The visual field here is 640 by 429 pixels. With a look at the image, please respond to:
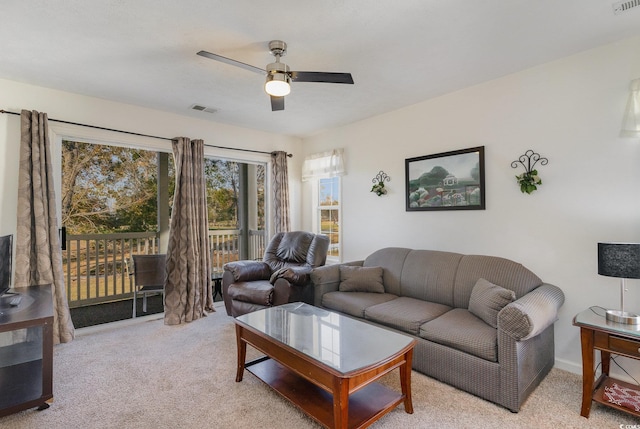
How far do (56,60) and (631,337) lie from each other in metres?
4.57

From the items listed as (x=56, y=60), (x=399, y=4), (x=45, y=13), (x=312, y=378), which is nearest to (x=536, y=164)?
(x=399, y=4)

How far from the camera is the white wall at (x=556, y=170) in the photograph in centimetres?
242

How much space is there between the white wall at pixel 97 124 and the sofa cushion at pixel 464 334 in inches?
124

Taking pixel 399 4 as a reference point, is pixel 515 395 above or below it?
below

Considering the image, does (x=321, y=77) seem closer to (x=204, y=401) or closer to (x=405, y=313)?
(x=405, y=313)

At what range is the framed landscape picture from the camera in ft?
10.5

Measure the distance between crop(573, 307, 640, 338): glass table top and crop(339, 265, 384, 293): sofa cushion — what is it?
1.69 metres

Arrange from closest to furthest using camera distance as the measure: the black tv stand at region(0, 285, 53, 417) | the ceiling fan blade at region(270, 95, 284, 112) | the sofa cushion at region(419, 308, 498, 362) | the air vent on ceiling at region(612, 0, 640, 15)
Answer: the air vent on ceiling at region(612, 0, 640, 15) < the black tv stand at region(0, 285, 53, 417) < the sofa cushion at region(419, 308, 498, 362) < the ceiling fan blade at region(270, 95, 284, 112)

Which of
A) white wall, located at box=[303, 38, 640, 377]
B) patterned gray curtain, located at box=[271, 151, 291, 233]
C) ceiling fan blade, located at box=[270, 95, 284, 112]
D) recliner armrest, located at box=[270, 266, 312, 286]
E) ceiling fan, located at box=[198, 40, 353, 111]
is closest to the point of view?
ceiling fan, located at box=[198, 40, 353, 111]

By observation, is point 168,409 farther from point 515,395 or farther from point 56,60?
point 56,60

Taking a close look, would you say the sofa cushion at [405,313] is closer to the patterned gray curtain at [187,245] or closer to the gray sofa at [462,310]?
the gray sofa at [462,310]

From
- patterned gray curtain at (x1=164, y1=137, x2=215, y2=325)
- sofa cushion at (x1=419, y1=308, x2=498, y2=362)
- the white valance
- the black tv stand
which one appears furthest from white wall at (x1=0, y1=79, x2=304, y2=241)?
sofa cushion at (x1=419, y1=308, x2=498, y2=362)

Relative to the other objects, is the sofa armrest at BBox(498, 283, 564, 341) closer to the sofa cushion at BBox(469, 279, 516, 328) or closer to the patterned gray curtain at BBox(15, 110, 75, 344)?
the sofa cushion at BBox(469, 279, 516, 328)

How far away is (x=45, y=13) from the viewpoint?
2.04 metres
